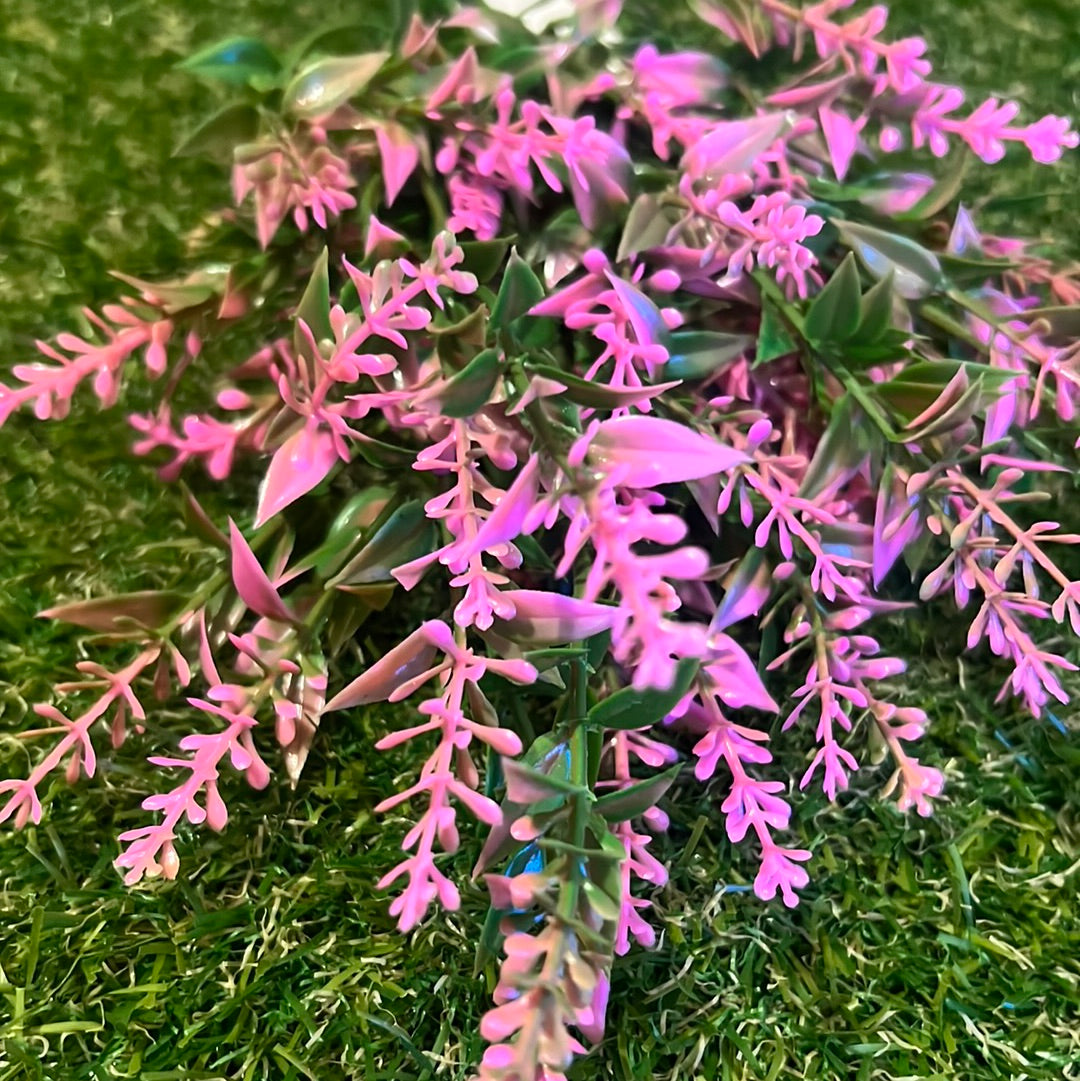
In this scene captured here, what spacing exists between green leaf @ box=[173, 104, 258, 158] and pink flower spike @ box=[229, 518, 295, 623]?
0.25 meters

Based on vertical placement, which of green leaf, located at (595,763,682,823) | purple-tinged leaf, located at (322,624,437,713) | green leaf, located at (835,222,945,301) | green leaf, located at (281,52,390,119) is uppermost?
green leaf, located at (281,52,390,119)

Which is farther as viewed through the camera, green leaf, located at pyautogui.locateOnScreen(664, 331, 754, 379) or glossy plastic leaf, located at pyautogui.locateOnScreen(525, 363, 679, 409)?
green leaf, located at pyautogui.locateOnScreen(664, 331, 754, 379)

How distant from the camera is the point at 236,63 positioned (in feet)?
1.90

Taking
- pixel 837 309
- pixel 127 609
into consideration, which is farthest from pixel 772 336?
pixel 127 609

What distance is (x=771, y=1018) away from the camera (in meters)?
0.51

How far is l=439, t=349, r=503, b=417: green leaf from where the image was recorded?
40 cm

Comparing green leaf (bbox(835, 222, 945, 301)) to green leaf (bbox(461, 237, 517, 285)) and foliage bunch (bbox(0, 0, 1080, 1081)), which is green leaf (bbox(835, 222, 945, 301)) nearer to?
foliage bunch (bbox(0, 0, 1080, 1081))

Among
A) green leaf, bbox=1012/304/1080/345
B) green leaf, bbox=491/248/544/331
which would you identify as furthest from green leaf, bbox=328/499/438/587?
green leaf, bbox=1012/304/1080/345

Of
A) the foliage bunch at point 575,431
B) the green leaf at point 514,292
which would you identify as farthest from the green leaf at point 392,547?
the green leaf at point 514,292

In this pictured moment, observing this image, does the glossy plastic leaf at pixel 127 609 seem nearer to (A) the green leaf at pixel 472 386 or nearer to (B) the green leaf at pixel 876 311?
(A) the green leaf at pixel 472 386

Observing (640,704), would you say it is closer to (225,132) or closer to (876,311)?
(876,311)

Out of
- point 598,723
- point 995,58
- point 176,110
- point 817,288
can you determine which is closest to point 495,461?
point 598,723

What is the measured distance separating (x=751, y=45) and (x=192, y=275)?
1.19 feet

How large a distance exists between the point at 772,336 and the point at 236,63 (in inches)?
13.7
